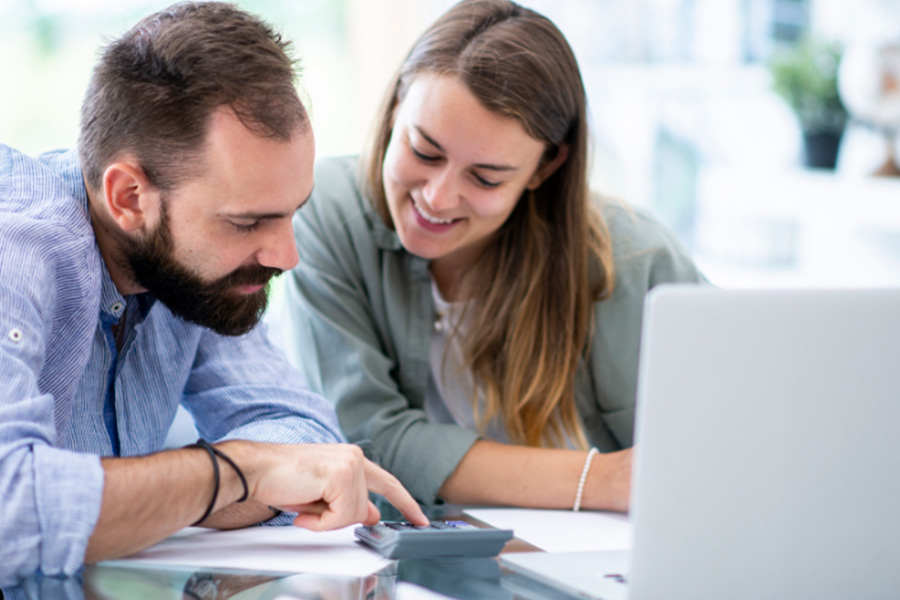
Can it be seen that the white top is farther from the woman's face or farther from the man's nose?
the man's nose

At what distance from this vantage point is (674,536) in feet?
2.29

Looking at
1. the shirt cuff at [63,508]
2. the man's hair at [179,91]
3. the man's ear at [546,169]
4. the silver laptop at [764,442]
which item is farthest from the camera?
the man's ear at [546,169]

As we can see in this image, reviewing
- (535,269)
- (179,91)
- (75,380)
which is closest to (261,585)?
(75,380)

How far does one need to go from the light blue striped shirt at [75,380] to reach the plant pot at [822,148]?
2.50 metres

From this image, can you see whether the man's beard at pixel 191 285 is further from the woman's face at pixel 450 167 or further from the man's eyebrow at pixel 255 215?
the woman's face at pixel 450 167

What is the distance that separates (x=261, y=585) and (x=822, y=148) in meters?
2.89

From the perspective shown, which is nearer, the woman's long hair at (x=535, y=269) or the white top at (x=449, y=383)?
the woman's long hair at (x=535, y=269)

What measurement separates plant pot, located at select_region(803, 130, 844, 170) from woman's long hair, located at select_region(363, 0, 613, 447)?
77.7 inches

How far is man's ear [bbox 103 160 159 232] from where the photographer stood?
1021 millimetres

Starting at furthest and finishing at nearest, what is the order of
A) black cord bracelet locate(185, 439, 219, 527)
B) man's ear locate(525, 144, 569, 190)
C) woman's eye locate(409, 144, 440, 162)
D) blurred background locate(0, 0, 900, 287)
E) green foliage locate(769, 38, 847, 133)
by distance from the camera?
green foliage locate(769, 38, 847, 133)
blurred background locate(0, 0, 900, 287)
man's ear locate(525, 144, 569, 190)
woman's eye locate(409, 144, 440, 162)
black cord bracelet locate(185, 439, 219, 527)

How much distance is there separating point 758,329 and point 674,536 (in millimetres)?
169

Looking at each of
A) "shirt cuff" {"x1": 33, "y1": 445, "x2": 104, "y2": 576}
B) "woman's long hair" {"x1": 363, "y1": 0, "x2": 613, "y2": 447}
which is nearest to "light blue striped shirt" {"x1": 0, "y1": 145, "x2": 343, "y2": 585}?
"shirt cuff" {"x1": 33, "y1": 445, "x2": 104, "y2": 576}

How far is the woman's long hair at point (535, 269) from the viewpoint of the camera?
1.39 meters

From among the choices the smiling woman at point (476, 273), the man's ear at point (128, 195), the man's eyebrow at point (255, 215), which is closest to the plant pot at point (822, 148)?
the smiling woman at point (476, 273)
